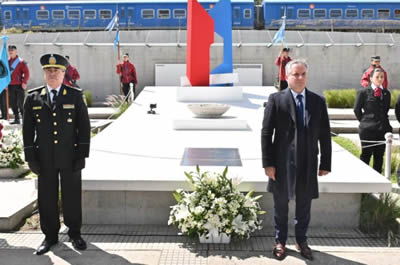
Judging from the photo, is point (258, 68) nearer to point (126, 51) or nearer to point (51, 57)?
point (126, 51)

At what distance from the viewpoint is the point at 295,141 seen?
363 cm

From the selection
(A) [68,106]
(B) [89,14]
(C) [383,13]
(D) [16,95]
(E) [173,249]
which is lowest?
(E) [173,249]

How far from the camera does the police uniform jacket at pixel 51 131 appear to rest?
3.91m

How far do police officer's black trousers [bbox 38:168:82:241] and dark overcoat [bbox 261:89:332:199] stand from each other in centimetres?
163

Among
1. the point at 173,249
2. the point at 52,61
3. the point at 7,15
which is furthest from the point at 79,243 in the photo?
the point at 7,15

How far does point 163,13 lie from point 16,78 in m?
15.5

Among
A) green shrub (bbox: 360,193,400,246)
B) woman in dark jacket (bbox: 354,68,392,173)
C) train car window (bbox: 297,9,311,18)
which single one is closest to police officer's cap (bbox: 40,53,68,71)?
green shrub (bbox: 360,193,400,246)

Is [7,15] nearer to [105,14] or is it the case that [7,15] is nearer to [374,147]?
[105,14]

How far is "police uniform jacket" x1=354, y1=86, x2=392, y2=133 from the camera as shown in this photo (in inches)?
232

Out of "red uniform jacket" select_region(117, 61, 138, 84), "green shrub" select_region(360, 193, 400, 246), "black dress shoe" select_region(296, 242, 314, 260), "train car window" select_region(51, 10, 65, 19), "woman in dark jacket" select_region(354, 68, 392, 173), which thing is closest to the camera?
"black dress shoe" select_region(296, 242, 314, 260)

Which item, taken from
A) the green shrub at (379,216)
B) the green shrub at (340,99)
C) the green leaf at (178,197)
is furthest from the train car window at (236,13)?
the green leaf at (178,197)

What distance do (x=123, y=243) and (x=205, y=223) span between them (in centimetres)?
76

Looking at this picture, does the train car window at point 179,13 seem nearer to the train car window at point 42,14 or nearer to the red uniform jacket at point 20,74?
the train car window at point 42,14

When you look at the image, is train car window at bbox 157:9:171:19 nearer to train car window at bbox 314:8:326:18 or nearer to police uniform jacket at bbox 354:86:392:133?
train car window at bbox 314:8:326:18
